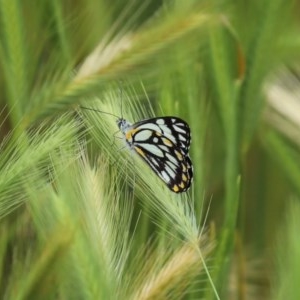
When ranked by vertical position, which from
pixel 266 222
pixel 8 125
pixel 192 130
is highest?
pixel 8 125

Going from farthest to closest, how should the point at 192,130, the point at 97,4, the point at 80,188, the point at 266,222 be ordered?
the point at 266,222 → the point at 97,4 → the point at 192,130 → the point at 80,188

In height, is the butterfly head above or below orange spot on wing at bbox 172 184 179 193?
above

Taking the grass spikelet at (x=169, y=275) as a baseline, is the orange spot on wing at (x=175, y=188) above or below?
above

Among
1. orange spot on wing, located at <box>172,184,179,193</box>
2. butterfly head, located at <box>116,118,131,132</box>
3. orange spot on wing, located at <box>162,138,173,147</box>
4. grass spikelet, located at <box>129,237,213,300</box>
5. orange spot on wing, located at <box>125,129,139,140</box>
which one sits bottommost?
grass spikelet, located at <box>129,237,213,300</box>

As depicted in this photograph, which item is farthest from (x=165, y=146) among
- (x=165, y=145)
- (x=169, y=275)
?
(x=169, y=275)

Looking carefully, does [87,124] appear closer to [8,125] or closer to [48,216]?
[48,216]

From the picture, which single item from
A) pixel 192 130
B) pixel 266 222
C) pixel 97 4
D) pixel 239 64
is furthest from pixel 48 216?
pixel 266 222

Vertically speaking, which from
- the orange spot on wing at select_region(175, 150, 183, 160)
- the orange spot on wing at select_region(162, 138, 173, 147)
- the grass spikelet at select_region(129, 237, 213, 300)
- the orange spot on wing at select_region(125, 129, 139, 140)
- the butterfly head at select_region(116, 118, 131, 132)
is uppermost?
the butterfly head at select_region(116, 118, 131, 132)
